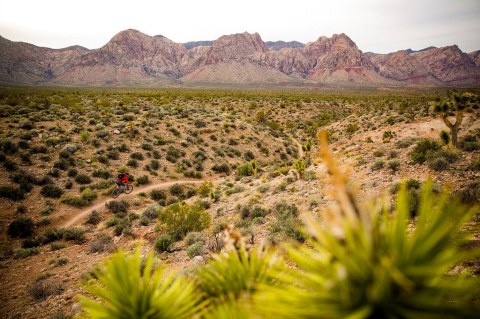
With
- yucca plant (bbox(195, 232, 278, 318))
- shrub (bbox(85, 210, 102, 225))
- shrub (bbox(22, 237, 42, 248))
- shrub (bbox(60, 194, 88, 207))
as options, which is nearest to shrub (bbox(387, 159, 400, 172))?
yucca plant (bbox(195, 232, 278, 318))

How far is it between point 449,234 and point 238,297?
4.90ft

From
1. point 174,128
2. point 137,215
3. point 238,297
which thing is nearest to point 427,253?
point 238,297

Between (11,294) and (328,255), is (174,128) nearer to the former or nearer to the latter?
(11,294)

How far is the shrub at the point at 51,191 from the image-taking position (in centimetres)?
1650

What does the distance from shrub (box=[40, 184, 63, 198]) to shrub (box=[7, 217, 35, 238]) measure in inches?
123

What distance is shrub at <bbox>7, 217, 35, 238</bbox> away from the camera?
13094 millimetres

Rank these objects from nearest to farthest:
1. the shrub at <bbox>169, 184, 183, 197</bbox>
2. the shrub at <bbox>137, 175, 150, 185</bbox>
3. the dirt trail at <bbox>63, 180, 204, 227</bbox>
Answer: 1. the dirt trail at <bbox>63, 180, 204, 227</bbox>
2. the shrub at <bbox>169, 184, 183, 197</bbox>
3. the shrub at <bbox>137, 175, 150, 185</bbox>

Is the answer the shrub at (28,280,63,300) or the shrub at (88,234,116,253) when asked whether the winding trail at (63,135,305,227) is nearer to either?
the shrub at (88,234,116,253)

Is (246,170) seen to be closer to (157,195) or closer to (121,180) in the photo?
(157,195)

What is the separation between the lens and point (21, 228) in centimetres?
1327

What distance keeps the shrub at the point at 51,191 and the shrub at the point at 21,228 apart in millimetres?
3130

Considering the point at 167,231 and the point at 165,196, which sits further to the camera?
the point at 165,196

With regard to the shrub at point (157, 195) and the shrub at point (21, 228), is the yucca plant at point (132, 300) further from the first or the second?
the shrub at point (157, 195)

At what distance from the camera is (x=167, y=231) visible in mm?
11781
